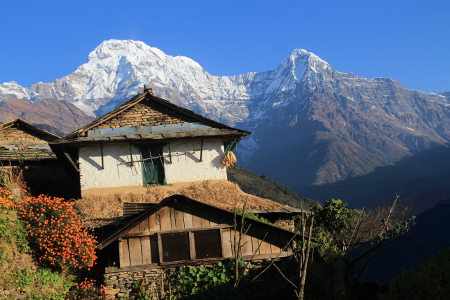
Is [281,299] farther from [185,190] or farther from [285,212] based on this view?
[185,190]

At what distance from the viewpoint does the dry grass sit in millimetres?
18172

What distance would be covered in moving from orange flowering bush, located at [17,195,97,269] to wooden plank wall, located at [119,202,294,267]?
116 centimetres

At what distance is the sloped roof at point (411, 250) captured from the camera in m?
13.4

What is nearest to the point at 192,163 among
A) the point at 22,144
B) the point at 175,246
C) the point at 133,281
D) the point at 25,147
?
the point at 175,246

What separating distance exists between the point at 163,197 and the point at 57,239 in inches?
211

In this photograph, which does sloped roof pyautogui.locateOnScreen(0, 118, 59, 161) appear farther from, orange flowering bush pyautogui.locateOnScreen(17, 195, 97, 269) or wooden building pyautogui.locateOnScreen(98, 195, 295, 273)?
wooden building pyautogui.locateOnScreen(98, 195, 295, 273)

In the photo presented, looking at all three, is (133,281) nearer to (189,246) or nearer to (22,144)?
(189,246)

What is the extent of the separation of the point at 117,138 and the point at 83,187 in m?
2.53

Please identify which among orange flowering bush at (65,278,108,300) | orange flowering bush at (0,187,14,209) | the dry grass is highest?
orange flowering bush at (0,187,14,209)

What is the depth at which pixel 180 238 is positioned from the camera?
639 inches

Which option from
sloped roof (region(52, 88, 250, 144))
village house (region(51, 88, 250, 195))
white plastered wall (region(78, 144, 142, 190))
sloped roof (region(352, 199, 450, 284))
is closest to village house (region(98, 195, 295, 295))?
sloped roof (region(352, 199, 450, 284))

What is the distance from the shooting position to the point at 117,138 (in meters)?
21.0

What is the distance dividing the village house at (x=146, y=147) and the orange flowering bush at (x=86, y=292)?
5.96 m

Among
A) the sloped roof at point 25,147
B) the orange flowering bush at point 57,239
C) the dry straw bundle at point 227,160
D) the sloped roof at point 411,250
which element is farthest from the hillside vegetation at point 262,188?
the orange flowering bush at point 57,239
